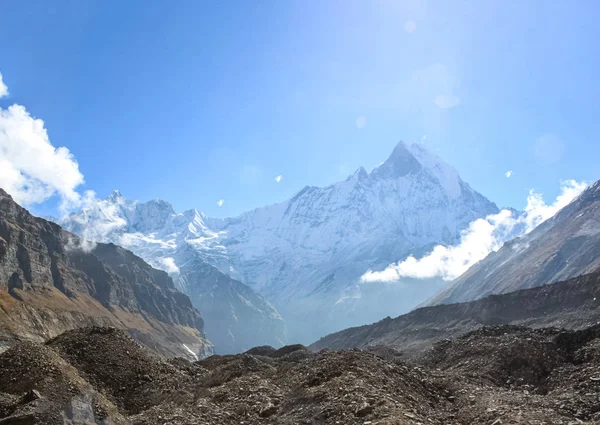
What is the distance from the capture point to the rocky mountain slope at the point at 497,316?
9569 cm

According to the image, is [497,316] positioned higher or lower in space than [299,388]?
lower

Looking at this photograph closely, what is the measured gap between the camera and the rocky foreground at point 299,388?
20.1 m

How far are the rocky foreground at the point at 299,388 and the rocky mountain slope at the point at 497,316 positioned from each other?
57976mm

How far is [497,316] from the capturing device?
385 feet

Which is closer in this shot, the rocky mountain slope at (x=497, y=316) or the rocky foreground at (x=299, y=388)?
the rocky foreground at (x=299, y=388)

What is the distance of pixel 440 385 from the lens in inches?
1094

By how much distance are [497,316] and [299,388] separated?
104 metres

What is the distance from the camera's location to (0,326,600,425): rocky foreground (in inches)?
792

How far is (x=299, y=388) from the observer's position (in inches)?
1008

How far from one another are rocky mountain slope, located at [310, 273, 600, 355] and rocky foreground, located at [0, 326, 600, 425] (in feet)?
190

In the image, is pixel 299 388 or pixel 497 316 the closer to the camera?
pixel 299 388

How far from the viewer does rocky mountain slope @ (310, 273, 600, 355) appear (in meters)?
95.7

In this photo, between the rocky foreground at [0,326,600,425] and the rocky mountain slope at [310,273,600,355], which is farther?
the rocky mountain slope at [310,273,600,355]

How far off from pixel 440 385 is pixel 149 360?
1955 centimetres
